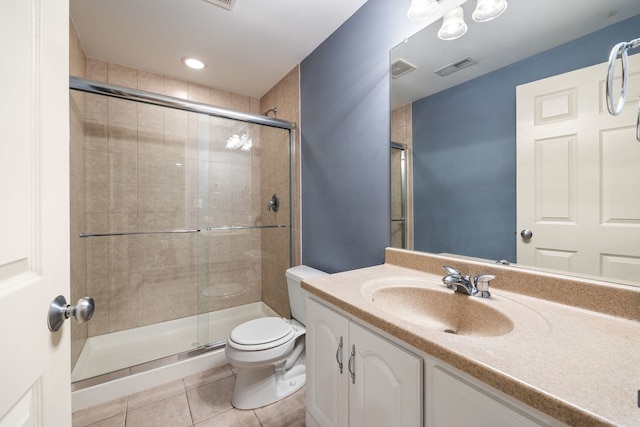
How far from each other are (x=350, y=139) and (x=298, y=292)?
113 centimetres

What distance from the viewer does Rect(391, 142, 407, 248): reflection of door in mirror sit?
1.35m

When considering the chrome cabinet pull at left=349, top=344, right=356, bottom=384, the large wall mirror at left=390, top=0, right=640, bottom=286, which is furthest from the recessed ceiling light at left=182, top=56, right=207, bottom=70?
the chrome cabinet pull at left=349, top=344, right=356, bottom=384

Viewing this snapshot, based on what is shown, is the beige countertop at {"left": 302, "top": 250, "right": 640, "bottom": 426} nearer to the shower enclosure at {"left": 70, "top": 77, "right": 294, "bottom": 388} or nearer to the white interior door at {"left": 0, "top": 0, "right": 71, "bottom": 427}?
the white interior door at {"left": 0, "top": 0, "right": 71, "bottom": 427}

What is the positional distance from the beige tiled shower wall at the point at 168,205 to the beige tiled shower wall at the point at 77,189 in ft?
0.28

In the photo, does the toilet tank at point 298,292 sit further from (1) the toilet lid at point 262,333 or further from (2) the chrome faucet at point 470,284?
(2) the chrome faucet at point 470,284

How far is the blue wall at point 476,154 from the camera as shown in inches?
33.5

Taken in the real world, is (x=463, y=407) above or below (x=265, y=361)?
above

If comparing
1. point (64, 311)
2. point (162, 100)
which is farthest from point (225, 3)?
point (64, 311)

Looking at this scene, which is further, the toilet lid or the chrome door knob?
the toilet lid

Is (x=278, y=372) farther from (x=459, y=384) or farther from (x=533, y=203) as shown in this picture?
(x=533, y=203)

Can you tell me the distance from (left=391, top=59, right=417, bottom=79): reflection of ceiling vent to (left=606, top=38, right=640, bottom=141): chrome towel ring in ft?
2.35

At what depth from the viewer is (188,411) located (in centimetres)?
139

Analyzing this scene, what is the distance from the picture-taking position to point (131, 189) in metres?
2.10

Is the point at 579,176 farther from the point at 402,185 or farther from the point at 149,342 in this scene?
the point at 149,342
